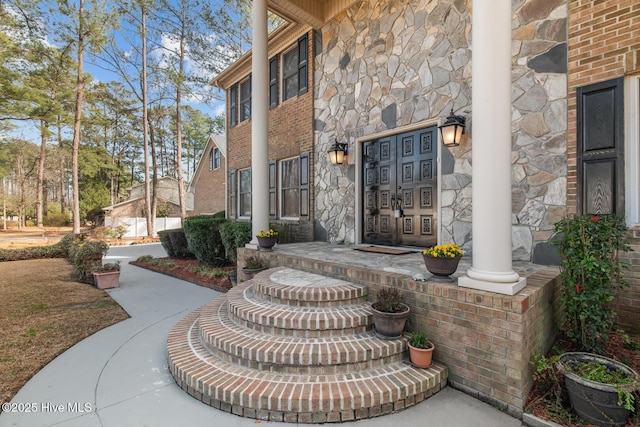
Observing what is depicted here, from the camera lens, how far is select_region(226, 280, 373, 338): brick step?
2.78 m

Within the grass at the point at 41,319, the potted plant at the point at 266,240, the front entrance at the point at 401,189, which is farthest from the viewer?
the potted plant at the point at 266,240

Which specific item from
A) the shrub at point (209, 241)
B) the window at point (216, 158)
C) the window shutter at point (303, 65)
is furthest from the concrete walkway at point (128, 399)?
the window at point (216, 158)

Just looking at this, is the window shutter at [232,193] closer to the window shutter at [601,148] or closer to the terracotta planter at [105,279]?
the terracotta planter at [105,279]

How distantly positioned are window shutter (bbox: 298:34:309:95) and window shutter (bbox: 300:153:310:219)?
65.8 inches

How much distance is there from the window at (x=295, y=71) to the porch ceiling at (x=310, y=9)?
0.64 meters

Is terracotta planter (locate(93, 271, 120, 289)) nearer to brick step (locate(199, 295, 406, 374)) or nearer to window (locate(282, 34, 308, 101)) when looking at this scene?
brick step (locate(199, 295, 406, 374))

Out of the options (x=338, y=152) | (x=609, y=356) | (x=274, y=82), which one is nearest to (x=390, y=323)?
(x=609, y=356)

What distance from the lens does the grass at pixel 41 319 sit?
9.84 feet

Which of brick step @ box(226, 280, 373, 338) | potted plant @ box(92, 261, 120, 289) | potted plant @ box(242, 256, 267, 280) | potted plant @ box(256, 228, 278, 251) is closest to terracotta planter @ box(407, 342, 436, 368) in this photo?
brick step @ box(226, 280, 373, 338)

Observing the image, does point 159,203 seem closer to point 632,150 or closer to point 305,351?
point 305,351

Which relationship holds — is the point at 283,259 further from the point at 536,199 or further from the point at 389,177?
the point at 536,199

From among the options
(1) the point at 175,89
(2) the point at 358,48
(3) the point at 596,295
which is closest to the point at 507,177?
(3) the point at 596,295

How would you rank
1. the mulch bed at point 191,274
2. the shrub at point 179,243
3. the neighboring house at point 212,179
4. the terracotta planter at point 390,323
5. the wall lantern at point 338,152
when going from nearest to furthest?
the terracotta planter at point 390,323 → the wall lantern at point 338,152 → the mulch bed at point 191,274 → the shrub at point 179,243 → the neighboring house at point 212,179

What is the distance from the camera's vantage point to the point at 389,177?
5.49 m
